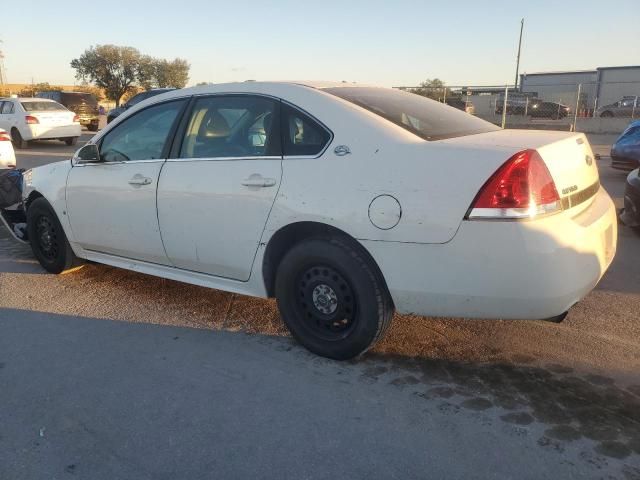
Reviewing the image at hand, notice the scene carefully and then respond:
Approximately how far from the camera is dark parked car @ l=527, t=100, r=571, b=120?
24.5 metres

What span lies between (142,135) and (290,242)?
1.61 metres

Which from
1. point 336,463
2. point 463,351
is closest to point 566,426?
point 463,351

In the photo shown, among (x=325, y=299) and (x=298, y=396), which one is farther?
(x=325, y=299)

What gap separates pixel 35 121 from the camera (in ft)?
55.4

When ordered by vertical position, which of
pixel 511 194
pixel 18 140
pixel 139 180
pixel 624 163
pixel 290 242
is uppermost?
pixel 511 194

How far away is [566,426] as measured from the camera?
2.70m

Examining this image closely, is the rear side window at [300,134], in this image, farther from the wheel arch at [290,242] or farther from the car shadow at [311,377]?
the car shadow at [311,377]

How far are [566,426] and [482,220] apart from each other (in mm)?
1053

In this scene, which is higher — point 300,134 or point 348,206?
point 300,134

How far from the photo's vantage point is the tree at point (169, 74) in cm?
5062

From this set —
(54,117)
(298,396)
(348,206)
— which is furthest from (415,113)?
(54,117)

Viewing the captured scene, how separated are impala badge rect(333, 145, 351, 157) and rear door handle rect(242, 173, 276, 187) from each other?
1.43 feet

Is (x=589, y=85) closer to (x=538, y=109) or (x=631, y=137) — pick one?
(x=538, y=109)

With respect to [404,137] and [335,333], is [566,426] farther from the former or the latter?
[404,137]
